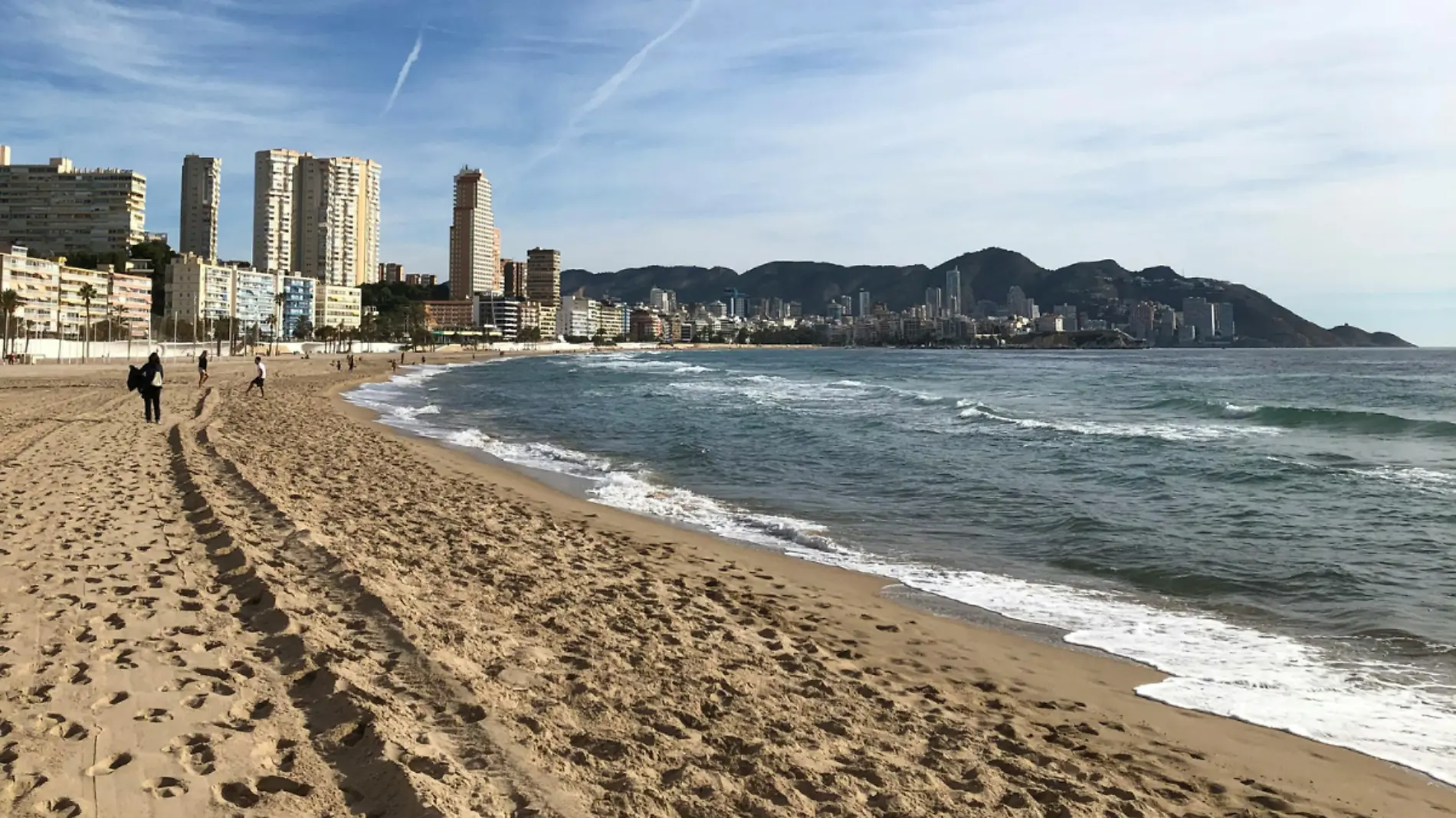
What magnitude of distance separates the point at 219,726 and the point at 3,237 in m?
172

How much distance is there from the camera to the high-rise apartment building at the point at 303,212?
17838 centimetres

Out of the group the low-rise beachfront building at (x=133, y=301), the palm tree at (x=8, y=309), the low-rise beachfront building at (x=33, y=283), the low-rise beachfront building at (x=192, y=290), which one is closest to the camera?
the palm tree at (x=8, y=309)

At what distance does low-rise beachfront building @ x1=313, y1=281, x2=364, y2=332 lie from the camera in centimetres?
15300

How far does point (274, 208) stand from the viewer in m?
178

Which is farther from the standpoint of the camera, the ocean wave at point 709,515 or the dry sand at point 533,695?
the ocean wave at point 709,515

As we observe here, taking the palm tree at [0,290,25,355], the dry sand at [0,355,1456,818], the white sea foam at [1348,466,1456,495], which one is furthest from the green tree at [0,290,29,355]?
the white sea foam at [1348,466,1456,495]

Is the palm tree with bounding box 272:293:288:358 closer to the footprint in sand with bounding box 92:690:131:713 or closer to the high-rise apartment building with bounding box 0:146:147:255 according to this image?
the high-rise apartment building with bounding box 0:146:147:255

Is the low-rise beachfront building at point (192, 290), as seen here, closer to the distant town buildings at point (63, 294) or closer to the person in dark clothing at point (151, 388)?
the distant town buildings at point (63, 294)

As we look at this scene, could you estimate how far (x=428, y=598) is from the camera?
6.50 m

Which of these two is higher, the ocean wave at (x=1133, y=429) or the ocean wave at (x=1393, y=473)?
the ocean wave at (x=1133, y=429)

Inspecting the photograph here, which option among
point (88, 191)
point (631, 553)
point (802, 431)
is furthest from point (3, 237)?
point (631, 553)

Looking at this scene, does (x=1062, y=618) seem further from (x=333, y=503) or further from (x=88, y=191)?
(x=88, y=191)

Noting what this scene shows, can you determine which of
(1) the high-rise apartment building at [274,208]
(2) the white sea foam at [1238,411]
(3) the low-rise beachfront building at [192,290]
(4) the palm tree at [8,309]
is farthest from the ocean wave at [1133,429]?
(1) the high-rise apartment building at [274,208]

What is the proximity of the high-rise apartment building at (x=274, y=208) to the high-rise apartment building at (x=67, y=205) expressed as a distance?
121 ft
